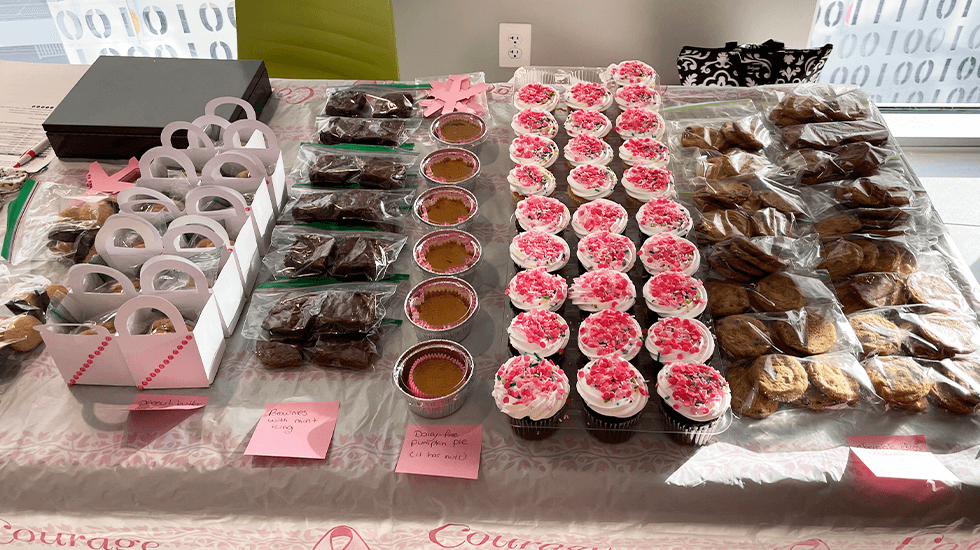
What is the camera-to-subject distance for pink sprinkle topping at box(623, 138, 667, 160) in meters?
2.16

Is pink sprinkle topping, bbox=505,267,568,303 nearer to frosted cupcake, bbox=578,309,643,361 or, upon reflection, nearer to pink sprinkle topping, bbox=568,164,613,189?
frosted cupcake, bbox=578,309,643,361

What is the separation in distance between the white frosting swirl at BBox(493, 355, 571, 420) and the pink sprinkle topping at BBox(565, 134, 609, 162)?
88cm

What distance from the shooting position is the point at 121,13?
163 inches

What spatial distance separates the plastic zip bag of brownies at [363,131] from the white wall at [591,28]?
1310 mm

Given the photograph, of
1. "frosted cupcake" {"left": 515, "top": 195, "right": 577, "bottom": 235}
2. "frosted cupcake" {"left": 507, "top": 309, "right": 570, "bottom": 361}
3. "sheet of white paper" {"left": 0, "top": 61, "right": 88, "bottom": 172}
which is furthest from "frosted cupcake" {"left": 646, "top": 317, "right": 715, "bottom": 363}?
"sheet of white paper" {"left": 0, "top": 61, "right": 88, "bottom": 172}

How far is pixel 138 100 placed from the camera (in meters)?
2.34

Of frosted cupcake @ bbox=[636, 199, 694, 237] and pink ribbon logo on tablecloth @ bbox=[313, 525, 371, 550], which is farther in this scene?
frosted cupcake @ bbox=[636, 199, 694, 237]

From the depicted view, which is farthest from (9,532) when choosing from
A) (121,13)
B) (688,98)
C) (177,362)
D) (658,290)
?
(121,13)

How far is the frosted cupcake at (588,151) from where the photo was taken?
85.3 inches

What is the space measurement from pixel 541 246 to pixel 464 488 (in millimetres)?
707

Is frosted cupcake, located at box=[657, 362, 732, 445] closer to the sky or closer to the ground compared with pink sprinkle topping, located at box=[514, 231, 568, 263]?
closer to the ground

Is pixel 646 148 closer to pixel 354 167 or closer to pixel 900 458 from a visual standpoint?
pixel 354 167

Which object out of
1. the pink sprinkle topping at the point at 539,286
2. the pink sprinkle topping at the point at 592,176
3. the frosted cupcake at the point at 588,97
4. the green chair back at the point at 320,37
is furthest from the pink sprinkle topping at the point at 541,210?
the green chair back at the point at 320,37

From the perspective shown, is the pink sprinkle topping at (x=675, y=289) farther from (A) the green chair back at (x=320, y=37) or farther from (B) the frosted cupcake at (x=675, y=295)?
(A) the green chair back at (x=320, y=37)
